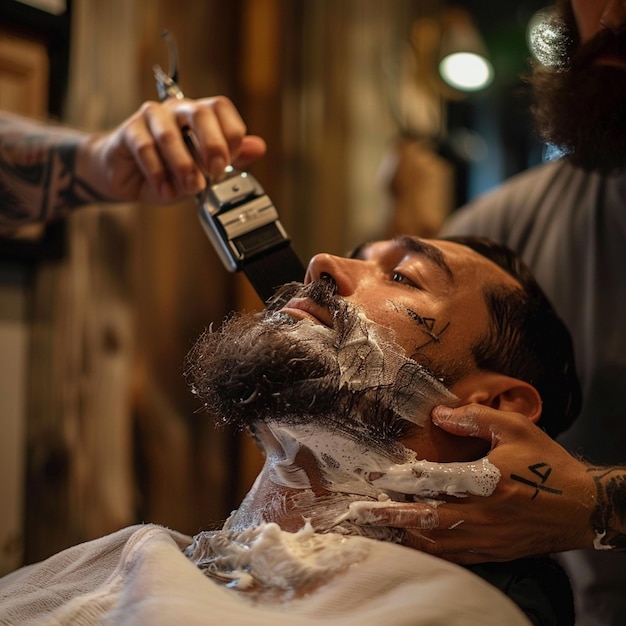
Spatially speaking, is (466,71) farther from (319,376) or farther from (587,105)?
(319,376)

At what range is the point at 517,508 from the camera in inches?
32.5

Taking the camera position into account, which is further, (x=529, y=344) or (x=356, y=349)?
(x=529, y=344)

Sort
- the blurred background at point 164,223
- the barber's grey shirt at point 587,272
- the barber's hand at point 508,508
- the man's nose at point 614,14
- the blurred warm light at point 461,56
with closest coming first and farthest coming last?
the barber's hand at point 508,508 < the man's nose at point 614,14 < the barber's grey shirt at point 587,272 < the blurred background at point 164,223 < the blurred warm light at point 461,56

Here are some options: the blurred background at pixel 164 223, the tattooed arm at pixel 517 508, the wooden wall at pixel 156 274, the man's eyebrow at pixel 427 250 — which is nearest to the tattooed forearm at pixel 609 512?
the tattooed arm at pixel 517 508

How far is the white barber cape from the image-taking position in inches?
26.3

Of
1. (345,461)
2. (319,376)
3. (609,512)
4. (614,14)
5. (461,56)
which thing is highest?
(461,56)

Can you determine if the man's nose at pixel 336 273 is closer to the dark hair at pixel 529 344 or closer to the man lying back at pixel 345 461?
the man lying back at pixel 345 461

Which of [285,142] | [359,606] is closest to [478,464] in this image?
[359,606]

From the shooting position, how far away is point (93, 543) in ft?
3.06

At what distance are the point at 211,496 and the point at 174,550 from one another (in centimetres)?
100

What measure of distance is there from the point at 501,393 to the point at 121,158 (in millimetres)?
738

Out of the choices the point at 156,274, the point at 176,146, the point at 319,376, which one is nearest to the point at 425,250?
the point at 319,376

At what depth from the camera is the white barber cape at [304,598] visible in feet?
2.19

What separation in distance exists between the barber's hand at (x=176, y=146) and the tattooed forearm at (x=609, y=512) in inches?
28.2
